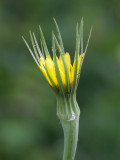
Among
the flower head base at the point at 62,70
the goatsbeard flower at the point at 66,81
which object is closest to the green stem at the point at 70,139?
the goatsbeard flower at the point at 66,81

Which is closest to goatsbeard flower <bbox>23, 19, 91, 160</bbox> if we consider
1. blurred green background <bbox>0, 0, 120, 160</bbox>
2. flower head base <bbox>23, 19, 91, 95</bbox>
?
flower head base <bbox>23, 19, 91, 95</bbox>

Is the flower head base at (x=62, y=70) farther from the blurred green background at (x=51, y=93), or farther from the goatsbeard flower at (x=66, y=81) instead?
the blurred green background at (x=51, y=93)

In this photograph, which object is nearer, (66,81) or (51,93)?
(66,81)

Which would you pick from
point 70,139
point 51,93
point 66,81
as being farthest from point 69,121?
point 51,93

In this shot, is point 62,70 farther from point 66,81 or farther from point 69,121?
point 69,121

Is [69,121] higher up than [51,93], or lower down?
lower down

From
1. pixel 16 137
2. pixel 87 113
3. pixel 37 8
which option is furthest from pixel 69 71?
pixel 37 8
